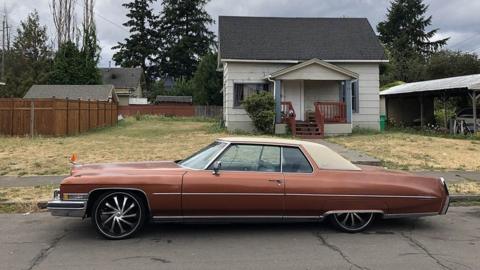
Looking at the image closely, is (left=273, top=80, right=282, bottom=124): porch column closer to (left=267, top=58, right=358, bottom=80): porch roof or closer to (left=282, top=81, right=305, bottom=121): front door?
(left=267, top=58, right=358, bottom=80): porch roof

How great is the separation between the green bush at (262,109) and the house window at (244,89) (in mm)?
1634

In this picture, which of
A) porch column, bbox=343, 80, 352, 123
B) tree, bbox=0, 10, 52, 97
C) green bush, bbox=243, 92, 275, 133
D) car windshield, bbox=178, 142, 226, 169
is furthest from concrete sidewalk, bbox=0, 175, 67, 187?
tree, bbox=0, 10, 52, 97

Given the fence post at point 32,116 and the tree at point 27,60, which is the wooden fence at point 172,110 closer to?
the tree at point 27,60

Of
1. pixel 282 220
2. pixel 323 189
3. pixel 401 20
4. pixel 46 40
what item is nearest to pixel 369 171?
pixel 323 189

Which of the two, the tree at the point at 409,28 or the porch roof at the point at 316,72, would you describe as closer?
the porch roof at the point at 316,72

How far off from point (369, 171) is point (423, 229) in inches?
45.0

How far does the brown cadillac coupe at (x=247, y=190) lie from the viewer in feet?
22.0

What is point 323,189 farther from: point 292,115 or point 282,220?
point 292,115

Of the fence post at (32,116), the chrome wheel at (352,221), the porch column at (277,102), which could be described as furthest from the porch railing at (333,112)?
the chrome wheel at (352,221)

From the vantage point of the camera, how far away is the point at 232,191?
22.2 feet

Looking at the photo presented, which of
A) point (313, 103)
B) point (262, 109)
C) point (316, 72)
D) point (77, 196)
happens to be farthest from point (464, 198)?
point (313, 103)

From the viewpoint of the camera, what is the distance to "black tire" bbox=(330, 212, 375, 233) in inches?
282

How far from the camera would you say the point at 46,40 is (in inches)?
2495

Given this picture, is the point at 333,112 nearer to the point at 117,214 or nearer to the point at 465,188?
the point at 465,188
